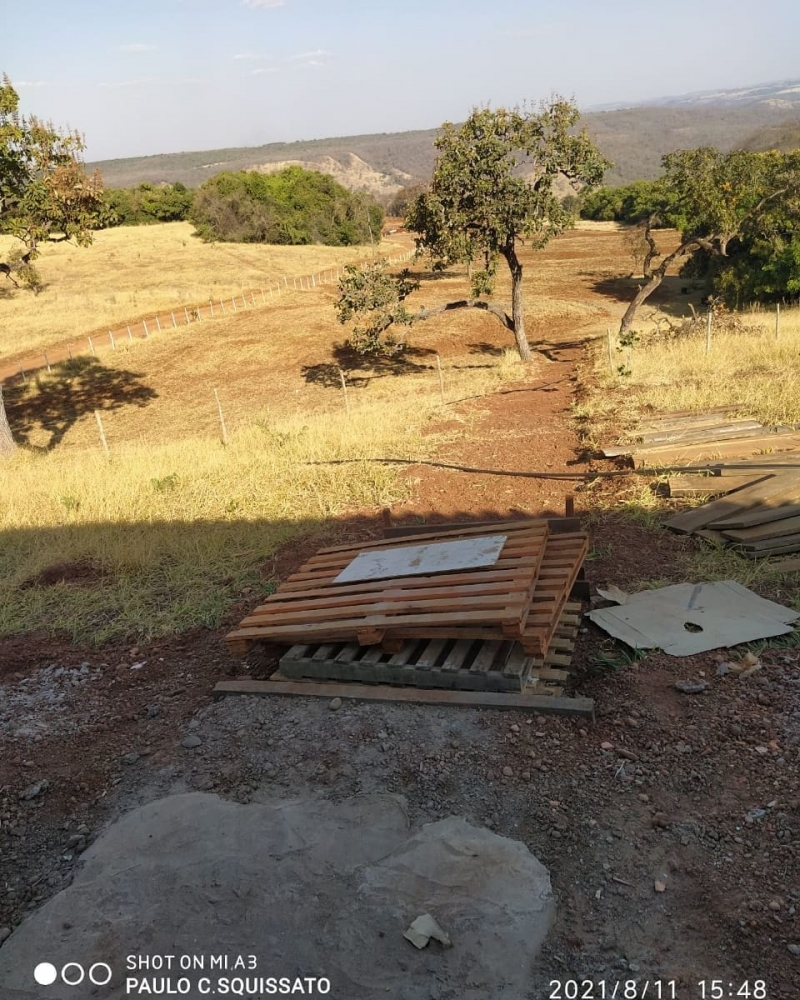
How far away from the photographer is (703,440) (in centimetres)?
927

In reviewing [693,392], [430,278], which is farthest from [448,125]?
[430,278]

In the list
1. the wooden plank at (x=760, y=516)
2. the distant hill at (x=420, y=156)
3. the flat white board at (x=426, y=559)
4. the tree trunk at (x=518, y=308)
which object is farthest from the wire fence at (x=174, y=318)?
the distant hill at (x=420, y=156)

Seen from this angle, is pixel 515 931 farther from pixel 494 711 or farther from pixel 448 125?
pixel 448 125

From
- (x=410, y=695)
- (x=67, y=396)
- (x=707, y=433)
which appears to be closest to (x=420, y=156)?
(x=67, y=396)

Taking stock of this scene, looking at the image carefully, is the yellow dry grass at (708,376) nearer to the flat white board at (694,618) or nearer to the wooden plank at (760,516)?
the wooden plank at (760,516)

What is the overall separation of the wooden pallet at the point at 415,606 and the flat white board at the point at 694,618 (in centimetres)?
68

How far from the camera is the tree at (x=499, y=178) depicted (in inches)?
683

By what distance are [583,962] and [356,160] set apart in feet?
661

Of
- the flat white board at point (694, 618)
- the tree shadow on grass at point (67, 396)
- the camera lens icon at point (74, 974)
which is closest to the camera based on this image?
the camera lens icon at point (74, 974)

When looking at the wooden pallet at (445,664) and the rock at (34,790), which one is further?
the wooden pallet at (445,664)

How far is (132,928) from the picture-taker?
3266 millimetres

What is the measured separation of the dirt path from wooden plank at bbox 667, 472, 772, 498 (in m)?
3.17

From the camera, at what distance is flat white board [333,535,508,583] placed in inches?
222

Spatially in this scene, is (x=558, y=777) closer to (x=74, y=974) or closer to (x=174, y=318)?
(x=74, y=974)
